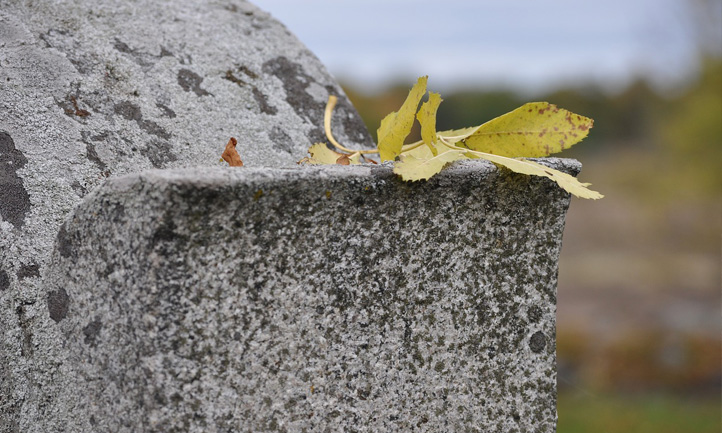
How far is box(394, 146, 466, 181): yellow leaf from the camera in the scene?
1.00 m

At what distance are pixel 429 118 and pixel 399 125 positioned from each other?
0.30 feet

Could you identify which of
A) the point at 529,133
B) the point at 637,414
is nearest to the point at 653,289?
the point at 637,414

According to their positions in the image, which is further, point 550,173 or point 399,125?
point 399,125

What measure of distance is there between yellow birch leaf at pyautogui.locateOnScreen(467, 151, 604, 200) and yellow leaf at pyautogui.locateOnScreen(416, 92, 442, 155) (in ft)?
0.36

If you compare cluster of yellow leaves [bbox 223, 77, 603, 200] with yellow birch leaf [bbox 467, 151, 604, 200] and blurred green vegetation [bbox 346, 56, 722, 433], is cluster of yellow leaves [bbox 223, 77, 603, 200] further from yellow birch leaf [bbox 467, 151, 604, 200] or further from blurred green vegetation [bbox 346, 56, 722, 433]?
blurred green vegetation [bbox 346, 56, 722, 433]

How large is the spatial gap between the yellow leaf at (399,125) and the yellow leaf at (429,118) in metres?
0.02

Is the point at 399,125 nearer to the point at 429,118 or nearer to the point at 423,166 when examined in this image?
the point at 429,118

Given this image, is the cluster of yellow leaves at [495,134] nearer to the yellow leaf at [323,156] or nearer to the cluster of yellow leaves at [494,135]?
the cluster of yellow leaves at [494,135]

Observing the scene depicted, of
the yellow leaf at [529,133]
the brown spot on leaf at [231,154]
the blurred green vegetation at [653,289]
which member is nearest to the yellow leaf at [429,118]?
the yellow leaf at [529,133]

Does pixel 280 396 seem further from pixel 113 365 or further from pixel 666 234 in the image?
pixel 666 234

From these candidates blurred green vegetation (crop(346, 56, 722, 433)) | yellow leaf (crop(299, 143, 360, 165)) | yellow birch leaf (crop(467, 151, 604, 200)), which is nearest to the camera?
yellow birch leaf (crop(467, 151, 604, 200))

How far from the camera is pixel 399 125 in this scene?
1.23m

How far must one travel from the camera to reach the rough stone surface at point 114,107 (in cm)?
117

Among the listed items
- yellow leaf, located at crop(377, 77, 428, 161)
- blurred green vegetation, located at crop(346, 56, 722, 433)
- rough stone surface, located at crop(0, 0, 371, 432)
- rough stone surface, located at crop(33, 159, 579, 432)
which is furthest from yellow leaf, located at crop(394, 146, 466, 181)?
blurred green vegetation, located at crop(346, 56, 722, 433)
